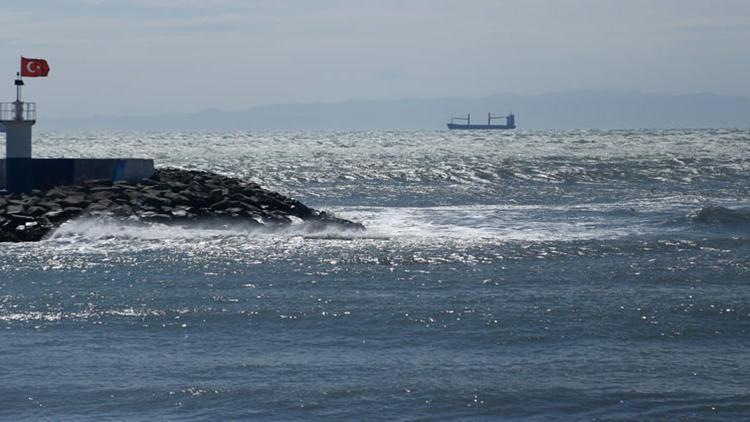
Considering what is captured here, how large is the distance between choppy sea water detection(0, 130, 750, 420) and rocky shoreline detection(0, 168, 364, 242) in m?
0.91

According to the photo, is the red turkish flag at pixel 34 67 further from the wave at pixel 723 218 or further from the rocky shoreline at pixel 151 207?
the wave at pixel 723 218

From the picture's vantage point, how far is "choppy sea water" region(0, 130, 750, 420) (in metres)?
14.1

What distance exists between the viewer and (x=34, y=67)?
119ft

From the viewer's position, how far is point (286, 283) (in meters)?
22.2

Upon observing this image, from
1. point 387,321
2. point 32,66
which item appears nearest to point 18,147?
point 32,66

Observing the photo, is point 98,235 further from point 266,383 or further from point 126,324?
point 266,383

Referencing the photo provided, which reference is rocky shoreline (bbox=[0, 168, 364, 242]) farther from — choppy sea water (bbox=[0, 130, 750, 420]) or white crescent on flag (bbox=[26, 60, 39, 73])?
white crescent on flag (bbox=[26, 60, 39, 73])

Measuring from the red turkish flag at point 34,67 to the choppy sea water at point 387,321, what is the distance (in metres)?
8.02

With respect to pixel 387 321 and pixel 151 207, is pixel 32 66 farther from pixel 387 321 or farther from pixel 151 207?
pixel 387 321

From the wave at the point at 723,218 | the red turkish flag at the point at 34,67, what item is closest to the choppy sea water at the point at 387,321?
the wave at the point at 723,218

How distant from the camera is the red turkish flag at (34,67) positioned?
118 feet

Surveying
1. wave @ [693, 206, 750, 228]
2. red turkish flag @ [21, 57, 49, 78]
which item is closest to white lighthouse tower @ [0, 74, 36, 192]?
red turkish flag @ [21, 57, 49, 78]

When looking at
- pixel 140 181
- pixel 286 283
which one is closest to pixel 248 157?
pixel 140 181

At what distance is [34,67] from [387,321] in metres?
21.8
